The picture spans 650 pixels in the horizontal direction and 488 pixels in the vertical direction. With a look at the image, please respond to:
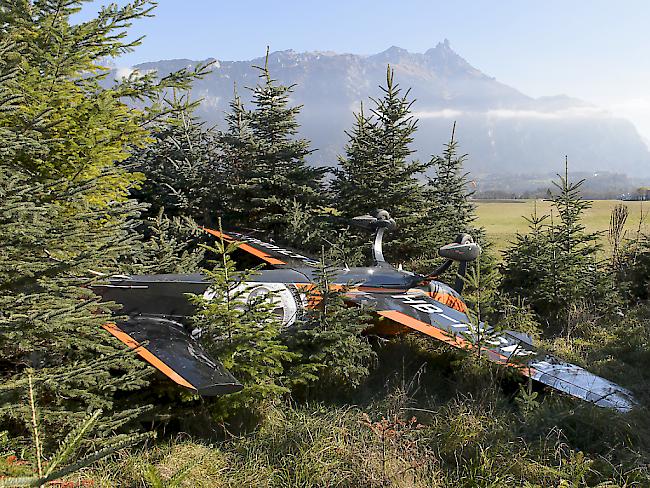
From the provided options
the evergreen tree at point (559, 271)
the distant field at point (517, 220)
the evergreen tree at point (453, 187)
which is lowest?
the distant field at point (517, 220)

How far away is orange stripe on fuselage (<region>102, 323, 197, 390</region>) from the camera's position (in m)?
3.58

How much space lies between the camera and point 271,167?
11.0m

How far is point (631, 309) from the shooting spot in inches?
345

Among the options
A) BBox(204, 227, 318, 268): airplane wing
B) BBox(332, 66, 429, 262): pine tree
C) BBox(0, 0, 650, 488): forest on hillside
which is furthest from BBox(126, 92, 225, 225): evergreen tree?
BBox(0, 0, 650, 488): forest on hillside

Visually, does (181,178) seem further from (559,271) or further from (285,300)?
(559,271)

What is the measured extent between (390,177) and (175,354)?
7.17m

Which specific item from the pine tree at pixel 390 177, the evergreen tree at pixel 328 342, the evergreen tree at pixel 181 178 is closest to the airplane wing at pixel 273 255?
the evergreen tree at pixel 328 342

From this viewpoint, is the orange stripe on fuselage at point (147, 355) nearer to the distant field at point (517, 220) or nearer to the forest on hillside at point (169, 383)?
the forest on hillside at point (169, 383)

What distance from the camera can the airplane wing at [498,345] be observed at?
184 inches

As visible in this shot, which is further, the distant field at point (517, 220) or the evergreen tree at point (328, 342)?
the distant field at point (517, 220)

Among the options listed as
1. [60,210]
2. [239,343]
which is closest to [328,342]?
[239,343]

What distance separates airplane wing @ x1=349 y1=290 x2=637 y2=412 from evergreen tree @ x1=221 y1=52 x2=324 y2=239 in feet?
16.4

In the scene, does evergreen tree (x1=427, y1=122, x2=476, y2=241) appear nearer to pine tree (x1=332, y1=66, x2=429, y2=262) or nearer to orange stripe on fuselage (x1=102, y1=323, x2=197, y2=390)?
pine tree (x1=332, y1=66, x2=429, y2=262)

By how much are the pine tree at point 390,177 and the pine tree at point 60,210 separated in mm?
6214
